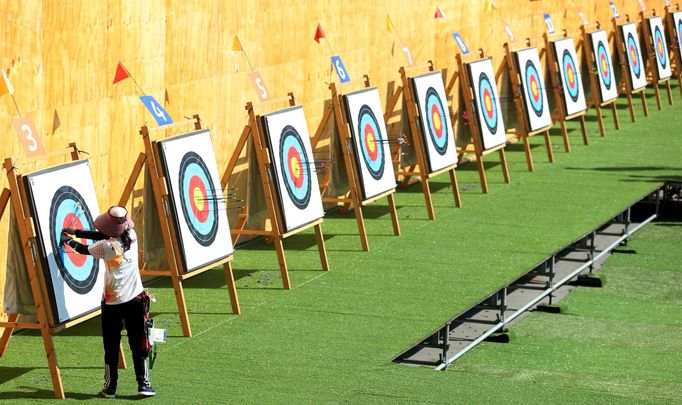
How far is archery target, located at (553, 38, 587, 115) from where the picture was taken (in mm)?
14336

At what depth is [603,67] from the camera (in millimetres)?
15781

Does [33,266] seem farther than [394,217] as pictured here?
No

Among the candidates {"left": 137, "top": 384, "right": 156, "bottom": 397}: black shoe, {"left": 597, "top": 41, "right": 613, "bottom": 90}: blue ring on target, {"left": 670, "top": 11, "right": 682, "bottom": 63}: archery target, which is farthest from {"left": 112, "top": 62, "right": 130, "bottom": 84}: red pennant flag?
{"left": 670, "top": 11, "right": 682, "bottom": 63}: archery target

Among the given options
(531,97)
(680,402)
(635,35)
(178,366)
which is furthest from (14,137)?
(635,35)

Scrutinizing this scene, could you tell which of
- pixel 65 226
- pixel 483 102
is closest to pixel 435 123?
pixel 483 102

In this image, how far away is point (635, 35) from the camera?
17172 mm

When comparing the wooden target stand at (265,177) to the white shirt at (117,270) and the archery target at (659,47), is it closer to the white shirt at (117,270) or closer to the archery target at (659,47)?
the white shirt at (117,270)

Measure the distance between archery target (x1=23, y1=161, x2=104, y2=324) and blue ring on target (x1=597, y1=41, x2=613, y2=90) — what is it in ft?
32.4

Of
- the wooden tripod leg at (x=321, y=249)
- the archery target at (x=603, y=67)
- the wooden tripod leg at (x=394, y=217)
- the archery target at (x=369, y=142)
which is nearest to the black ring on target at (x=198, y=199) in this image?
the wooden tripod leg at (x=321, y=249)

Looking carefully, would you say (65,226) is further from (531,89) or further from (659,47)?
(659,47)

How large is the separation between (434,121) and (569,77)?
3.86m

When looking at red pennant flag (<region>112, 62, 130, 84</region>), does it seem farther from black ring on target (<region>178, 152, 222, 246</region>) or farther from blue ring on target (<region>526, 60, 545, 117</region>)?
blue ring on target (<region>526, 60, 545, 117</region>)

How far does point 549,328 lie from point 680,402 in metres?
1.67

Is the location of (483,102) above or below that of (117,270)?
above
